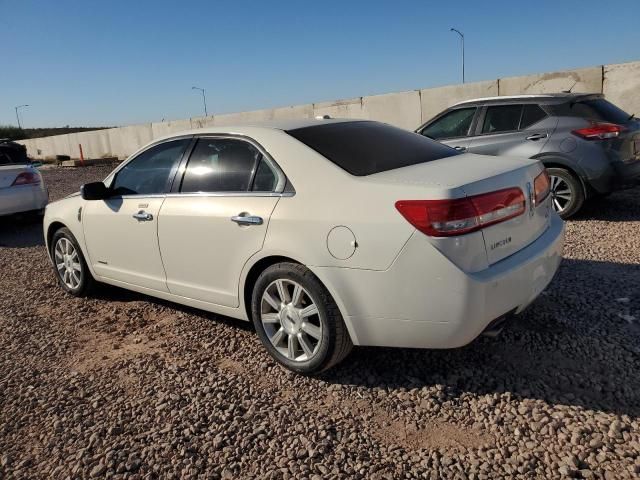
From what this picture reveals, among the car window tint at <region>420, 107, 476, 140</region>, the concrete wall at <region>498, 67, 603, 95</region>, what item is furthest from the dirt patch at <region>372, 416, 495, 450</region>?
the concrete wall at <region>498, 67, 603, 95</region>

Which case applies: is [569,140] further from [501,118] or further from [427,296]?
[427,296]

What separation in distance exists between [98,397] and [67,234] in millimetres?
2329

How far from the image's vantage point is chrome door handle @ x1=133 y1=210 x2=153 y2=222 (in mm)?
3873

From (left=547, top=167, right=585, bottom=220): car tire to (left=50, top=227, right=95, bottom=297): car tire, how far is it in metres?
5.39

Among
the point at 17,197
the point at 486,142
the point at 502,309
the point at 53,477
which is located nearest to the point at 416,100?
the point at 486,142

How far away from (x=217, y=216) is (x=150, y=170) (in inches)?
44.1

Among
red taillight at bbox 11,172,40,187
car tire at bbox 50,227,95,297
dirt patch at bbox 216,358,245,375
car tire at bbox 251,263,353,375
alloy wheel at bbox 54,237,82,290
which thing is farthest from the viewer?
red taillight at bbox 11,172,40,187

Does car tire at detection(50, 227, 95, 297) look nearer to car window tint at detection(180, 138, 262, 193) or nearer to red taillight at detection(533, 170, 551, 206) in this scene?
car window tint at detection(180, 138, 262, 193)

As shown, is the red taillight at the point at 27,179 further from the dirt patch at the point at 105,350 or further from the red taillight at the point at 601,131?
the red taillight at the point at 601,131

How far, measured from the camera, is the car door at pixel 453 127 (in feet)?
23.6

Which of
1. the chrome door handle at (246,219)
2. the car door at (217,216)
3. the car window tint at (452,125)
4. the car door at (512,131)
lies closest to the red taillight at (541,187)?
the car door at (217,216)

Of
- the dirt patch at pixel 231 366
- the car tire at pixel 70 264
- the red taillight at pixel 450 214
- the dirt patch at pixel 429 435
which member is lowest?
the dirt patch at pixel 429 435

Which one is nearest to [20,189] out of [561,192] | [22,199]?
[22,199]

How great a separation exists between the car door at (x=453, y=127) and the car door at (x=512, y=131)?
0.47 feet
